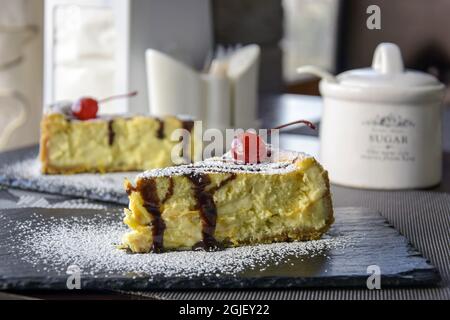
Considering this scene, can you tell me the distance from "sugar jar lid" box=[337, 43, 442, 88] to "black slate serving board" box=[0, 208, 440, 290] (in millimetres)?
501

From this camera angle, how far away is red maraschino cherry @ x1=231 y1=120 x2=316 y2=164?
1348 millimetres

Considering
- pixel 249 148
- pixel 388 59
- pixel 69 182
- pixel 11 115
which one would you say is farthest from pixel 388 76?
pixel 11 115

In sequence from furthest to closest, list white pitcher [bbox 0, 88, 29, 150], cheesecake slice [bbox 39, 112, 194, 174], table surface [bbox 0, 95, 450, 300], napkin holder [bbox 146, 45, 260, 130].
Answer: white pitcher [bbox 0, 88, 29, 150]
napkin holder [bbox 146, 45, 260, 130]
cheesecake slice [bbox 39, 112, 194, 174]
table surface [bbox 0, 95, 450, 300]

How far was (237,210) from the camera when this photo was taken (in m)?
1.27

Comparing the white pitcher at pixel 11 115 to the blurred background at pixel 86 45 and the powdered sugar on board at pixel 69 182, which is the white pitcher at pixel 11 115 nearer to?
the blurred background at pixel 86 45

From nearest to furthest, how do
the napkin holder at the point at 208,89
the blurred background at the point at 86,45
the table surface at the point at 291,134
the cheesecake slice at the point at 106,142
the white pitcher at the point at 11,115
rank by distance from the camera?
→ the table surface at the point at 291,134, the cheesecake slice at the point at 106,142, the napkin holder at the point at 208,89, the blurred background at the point at 86,45, the white pitcher at the point at 11,115

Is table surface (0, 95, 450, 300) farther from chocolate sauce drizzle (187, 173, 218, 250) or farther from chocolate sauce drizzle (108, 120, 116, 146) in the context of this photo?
chocolate sauce drizzle (108, 120, 116, 146)

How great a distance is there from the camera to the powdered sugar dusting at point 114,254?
43.1 inches

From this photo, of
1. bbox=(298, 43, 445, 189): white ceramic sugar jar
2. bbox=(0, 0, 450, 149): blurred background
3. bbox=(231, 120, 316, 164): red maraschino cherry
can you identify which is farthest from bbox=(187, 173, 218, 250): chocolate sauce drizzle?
bbox=(0, 0, 450, 149): blurred background

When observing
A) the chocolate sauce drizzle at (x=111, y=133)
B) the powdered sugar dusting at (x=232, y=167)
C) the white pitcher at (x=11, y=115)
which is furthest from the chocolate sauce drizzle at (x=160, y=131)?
the white pitcher at (x=11, y=115)

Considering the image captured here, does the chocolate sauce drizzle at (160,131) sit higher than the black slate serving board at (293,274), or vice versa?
the chocolate sauce drizzle at (160,131)

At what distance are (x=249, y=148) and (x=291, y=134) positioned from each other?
1.00 m
